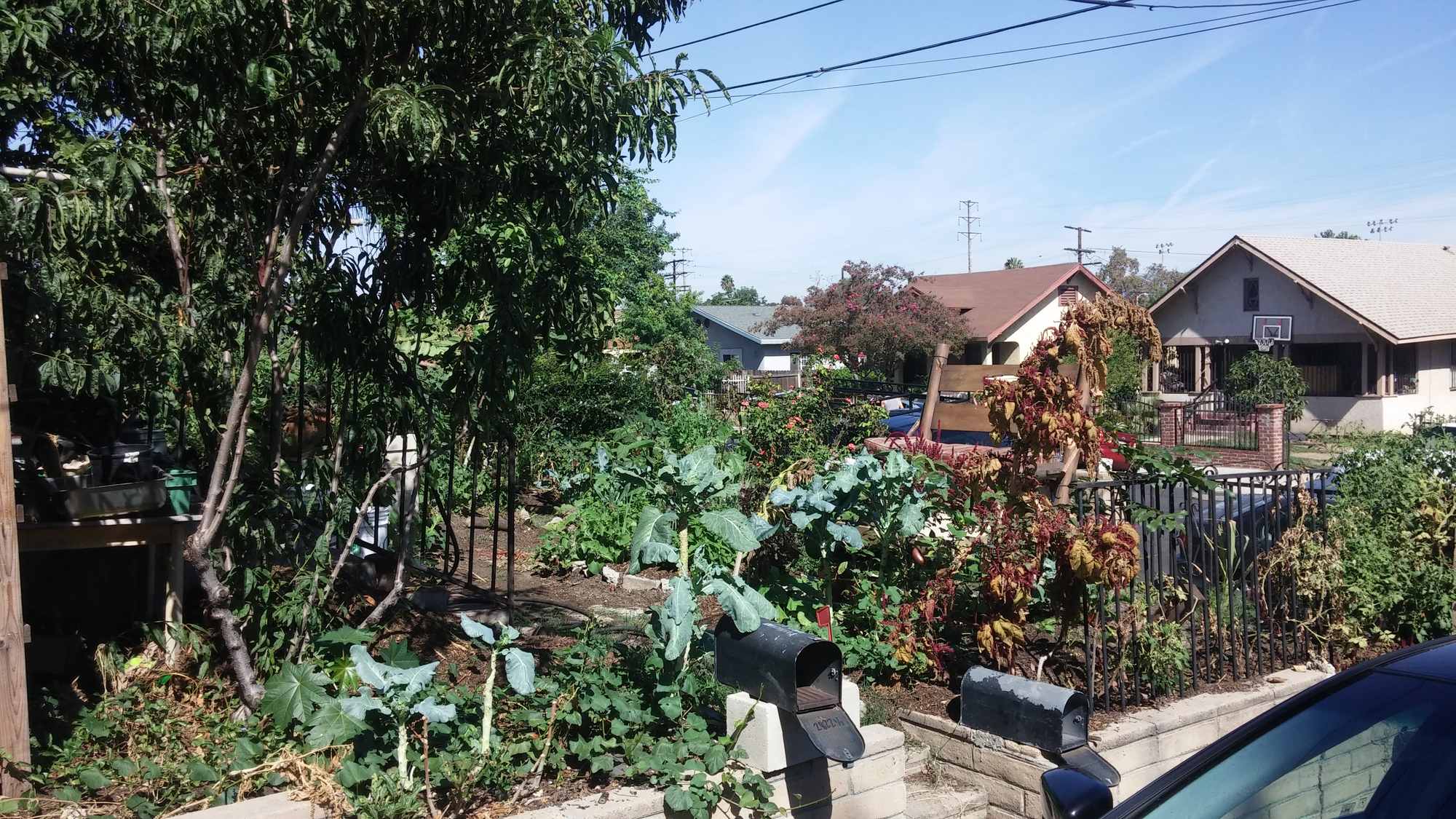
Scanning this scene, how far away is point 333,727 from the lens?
3.60 meters

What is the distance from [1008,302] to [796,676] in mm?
33435

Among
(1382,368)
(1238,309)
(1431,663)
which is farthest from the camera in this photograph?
(1238,309)

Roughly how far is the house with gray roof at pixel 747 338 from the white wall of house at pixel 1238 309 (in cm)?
1512

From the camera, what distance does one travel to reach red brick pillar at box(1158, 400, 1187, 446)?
24.6m

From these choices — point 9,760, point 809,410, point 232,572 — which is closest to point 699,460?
point 232,572

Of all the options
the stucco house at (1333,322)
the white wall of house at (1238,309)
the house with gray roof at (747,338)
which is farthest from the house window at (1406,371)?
the house with gray roof at (747,338)

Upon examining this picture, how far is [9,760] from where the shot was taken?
3.61 meters

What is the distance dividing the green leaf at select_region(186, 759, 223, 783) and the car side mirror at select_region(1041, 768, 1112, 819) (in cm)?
284

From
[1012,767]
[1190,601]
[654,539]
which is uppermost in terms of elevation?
[654,539]

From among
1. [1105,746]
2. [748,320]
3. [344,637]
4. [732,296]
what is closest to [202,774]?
[344,637]

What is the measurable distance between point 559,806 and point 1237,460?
22.1 m

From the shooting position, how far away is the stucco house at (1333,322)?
2752 cm

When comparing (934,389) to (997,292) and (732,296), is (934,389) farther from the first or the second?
(732,296)

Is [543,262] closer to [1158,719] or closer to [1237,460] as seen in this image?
[1158,719]
